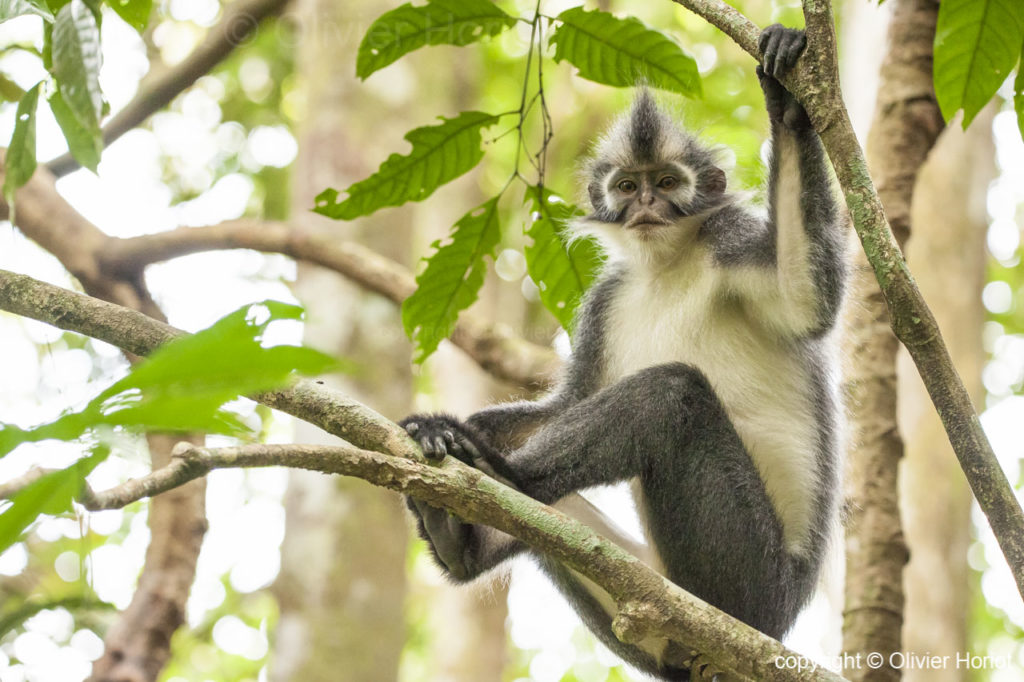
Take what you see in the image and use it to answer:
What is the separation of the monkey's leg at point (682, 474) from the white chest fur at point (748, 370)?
0.36 metres

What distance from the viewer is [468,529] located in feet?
15.6

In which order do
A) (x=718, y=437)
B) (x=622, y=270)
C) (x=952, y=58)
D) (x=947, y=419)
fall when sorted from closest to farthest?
1. (x=947, y=419)
2. (x=952, y=58)
3. (x=718, y=437)
4. (x=622, y=270)

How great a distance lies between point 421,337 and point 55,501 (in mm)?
3330

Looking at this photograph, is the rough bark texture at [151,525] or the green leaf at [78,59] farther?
the rough bark texture at [151,525]

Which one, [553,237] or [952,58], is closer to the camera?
[952,58]

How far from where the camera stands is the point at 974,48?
10.9 feet

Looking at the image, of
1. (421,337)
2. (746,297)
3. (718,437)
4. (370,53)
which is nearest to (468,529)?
(421,337)

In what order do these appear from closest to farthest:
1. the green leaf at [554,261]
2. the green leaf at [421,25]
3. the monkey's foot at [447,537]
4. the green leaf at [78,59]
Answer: the green leaf at [78,59]
the green leaf at [421,25]
the monkey's foot at [447,537]
the green leaf at [554,261]

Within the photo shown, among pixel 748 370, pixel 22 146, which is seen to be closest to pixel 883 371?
pixel 748 370

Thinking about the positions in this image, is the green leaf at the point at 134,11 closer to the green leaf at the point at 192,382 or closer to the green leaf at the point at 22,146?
the green leaf at the point at 22,146

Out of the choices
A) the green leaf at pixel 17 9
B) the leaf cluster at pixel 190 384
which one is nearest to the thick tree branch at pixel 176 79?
the green leaf at pixel 17 9

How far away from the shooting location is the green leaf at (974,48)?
3254 millimetres

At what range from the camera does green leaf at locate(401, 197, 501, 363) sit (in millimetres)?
4582

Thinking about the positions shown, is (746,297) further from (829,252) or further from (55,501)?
(55,501)
